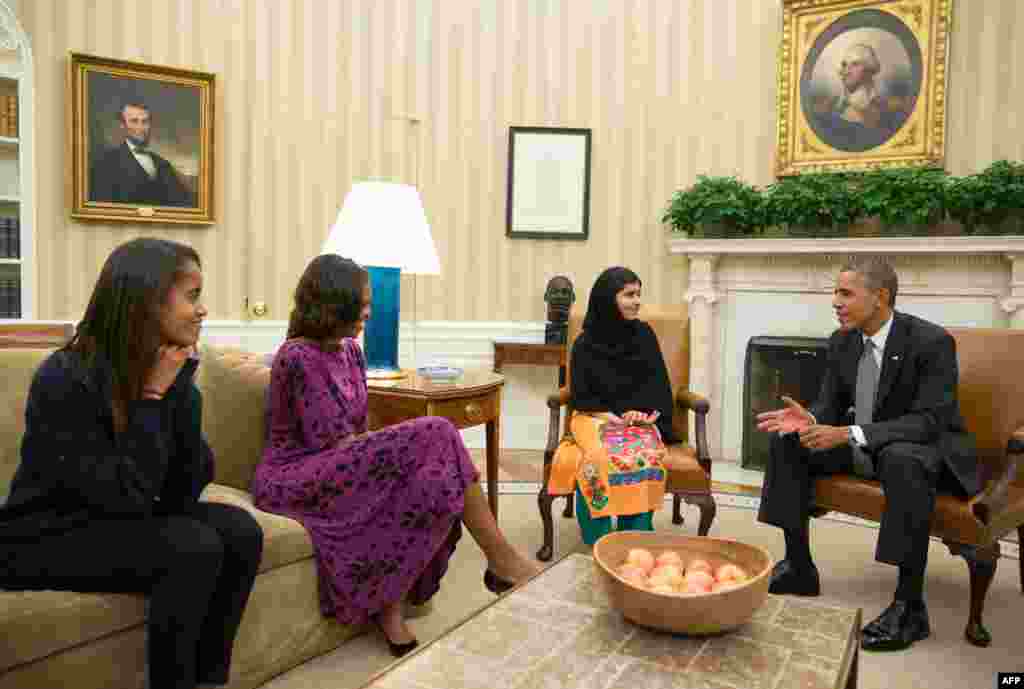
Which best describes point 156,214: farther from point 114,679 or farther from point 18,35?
point 114,679

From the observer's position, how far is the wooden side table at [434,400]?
10.5 feet

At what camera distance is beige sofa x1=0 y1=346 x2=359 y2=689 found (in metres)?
1.83

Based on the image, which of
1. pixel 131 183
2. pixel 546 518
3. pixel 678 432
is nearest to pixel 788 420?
pixel 678 432

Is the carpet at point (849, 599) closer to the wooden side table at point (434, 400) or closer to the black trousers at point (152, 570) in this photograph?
the black trousers at point (152, 570)

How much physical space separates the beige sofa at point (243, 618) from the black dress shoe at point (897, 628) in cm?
174

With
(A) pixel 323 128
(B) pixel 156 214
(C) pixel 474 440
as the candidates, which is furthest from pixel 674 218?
(B) pixel 156 214

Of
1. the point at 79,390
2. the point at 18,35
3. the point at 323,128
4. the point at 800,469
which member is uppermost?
the point at 18,35

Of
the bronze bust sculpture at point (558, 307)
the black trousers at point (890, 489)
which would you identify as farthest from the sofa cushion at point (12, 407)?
the bronze bust sculpture at point (558, 307)

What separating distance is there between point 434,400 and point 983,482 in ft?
7.00


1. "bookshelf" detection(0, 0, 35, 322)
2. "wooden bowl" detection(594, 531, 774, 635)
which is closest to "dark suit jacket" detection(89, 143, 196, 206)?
"bookshelf" detection(0, 0, 35, 322)

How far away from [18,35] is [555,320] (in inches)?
146

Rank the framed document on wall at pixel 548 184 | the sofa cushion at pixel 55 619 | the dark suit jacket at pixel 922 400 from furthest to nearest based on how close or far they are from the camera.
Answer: the framed document on wall at pixel 548 184 < the dark suit jacket at pixel 922 400 < the sofa cushion at pixel 55 619

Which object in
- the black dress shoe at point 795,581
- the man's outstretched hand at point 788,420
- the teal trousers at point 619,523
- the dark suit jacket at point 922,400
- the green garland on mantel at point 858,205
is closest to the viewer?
the dark suit jacket at point 922,400

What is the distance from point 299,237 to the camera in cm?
550
